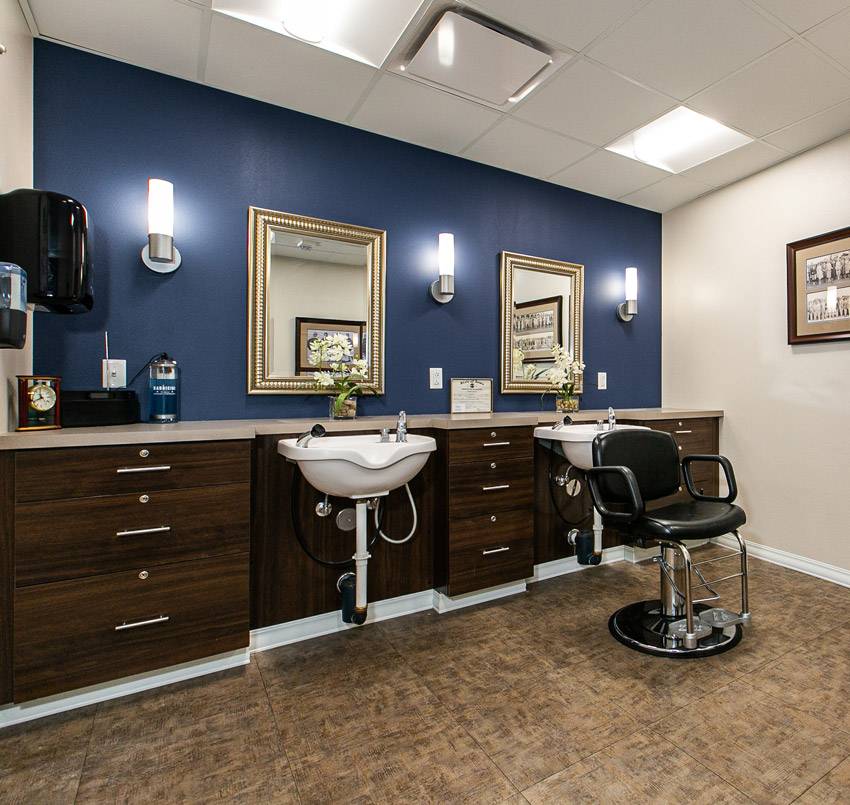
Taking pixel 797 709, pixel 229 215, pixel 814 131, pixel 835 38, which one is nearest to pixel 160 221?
pixel 229 215

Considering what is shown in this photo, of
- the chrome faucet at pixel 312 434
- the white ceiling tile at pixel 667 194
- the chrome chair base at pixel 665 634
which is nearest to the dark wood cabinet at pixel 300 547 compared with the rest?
the chrome faucet at pixel 312 434

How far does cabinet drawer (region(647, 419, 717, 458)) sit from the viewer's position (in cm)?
317

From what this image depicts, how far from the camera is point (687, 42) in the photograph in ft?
6.80

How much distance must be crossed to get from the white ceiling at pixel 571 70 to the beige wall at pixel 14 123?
0.46 ft

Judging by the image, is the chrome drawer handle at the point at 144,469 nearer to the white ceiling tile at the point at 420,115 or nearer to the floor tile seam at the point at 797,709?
the white ceiling tile at the point at 420,115

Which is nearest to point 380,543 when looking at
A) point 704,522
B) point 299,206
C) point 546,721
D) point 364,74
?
point 546,721

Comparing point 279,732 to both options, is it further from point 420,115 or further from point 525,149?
point 525,149

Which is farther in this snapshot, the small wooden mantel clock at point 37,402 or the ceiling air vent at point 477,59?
the ceiling air vent at point 477,59

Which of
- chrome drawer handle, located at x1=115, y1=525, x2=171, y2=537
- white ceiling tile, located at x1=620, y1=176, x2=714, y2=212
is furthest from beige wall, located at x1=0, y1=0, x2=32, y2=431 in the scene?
white ceiling tile, located at x1=620, y1=176, x2=714, y2=212

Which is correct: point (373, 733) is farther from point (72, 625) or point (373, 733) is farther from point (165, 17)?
point (165, 17)

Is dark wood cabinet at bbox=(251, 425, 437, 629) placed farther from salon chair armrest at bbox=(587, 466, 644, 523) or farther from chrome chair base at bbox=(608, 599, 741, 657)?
chrome chair base at bbox=(608, 599, 741, 657)

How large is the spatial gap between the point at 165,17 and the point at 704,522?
300 centimetres

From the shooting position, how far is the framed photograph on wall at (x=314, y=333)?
2514 mm

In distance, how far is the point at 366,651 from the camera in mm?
2115
